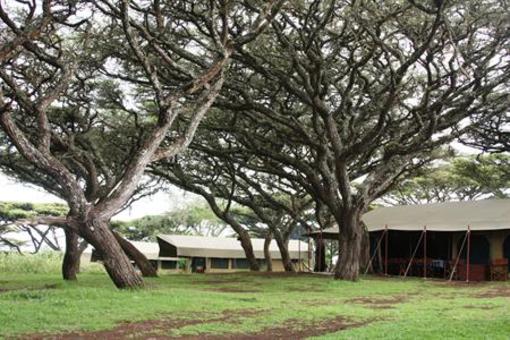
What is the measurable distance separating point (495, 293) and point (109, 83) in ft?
38.2

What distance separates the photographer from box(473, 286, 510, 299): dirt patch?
1294 cm

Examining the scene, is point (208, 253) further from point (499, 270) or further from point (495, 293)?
point (495, 293)

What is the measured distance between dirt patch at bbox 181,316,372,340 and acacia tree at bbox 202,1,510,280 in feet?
22.4

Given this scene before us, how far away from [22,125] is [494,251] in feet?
45.9

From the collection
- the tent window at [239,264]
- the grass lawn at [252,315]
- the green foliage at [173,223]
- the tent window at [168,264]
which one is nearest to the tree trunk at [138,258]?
the grass lawn at [252,315]

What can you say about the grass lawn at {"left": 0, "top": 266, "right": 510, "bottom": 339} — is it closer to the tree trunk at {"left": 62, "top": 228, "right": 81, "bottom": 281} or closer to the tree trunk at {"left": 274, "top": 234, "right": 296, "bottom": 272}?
the tree trunk at {"left": 62, "top": 228, "right": 81, "bottom": 281}

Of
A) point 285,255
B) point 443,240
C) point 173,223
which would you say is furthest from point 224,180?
point 173,223

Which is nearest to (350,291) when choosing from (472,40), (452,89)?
(452,89)

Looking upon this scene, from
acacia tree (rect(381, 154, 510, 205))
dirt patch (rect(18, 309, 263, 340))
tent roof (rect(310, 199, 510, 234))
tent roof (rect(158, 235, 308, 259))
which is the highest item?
acacia tree (rect(381, 154, 510, 205))

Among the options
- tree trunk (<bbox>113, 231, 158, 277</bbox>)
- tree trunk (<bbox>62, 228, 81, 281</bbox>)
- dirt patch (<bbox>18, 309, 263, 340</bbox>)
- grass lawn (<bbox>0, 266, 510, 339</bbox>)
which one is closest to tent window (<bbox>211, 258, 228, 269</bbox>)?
tree trunk (<bbox>113, 231, 158, 277</bbox>)

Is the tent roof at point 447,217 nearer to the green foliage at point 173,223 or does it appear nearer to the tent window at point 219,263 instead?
the tent window at point 219,263

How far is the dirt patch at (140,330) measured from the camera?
7.30 m

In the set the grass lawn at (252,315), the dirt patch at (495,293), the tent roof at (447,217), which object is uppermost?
the tent roof at (447,217)

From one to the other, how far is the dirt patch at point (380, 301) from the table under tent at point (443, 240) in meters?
6.44
